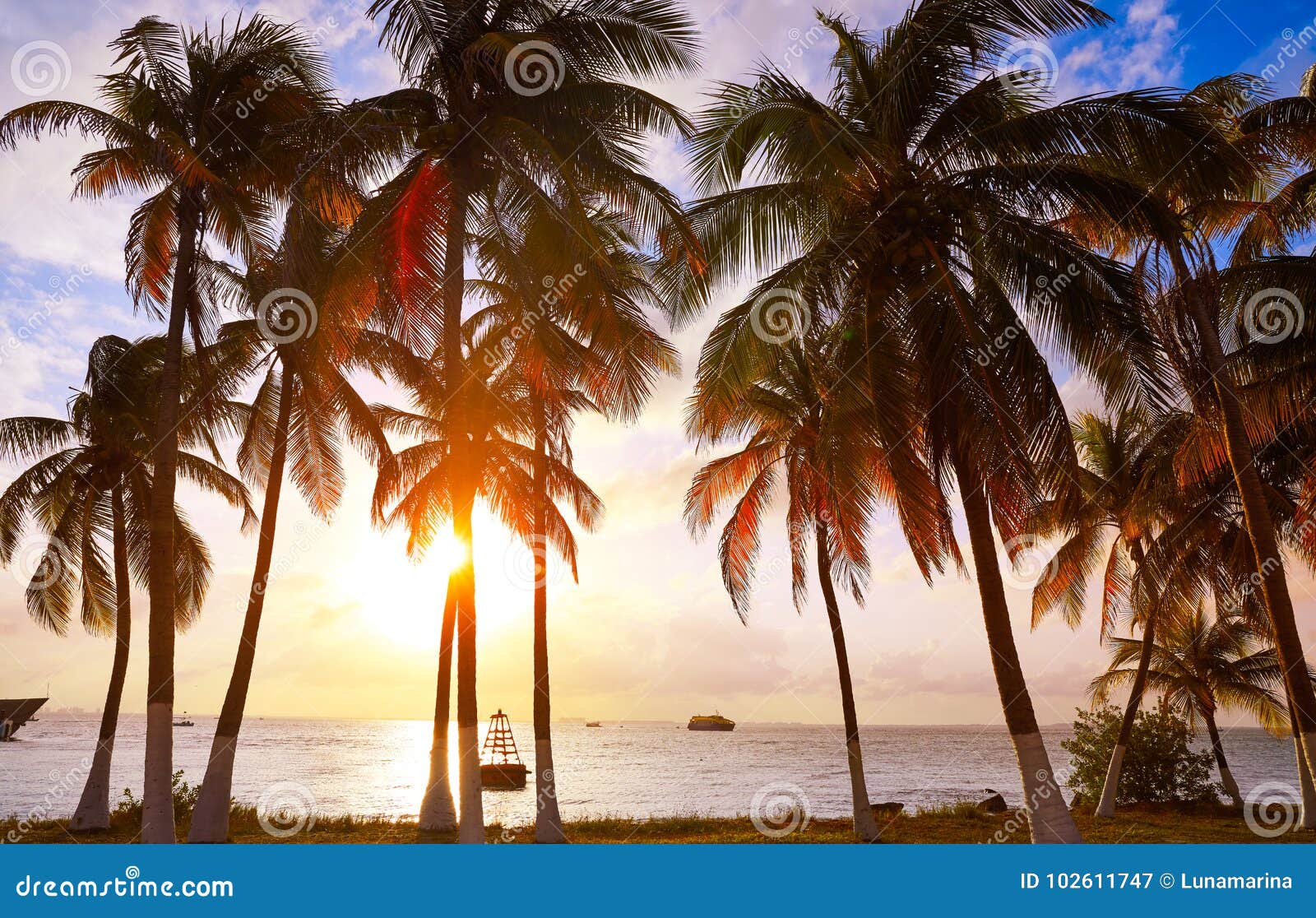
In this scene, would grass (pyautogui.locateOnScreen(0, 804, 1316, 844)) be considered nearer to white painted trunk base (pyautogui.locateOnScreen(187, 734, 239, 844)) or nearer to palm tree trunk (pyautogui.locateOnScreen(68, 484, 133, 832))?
palm tree trunk (pyautogui.locateOnScreen(68, 484, 133, 832))

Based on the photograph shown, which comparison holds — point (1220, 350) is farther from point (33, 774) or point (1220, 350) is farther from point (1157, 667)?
point (33, 774)

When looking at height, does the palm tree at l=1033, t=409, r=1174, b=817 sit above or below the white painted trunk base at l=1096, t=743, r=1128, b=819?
above

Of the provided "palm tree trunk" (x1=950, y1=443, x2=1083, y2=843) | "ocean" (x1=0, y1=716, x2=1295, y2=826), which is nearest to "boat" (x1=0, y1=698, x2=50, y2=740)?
"ocean" (x1=0, y1=716, x2=1295, y2=826)

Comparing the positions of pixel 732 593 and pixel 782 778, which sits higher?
pixel 732 593

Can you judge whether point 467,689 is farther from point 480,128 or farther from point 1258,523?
point 1258,523

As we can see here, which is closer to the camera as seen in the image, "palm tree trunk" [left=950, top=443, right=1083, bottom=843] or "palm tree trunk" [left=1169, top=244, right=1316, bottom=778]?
"palm tree trunk" [left=950, top=443, right=1083, bottom=843]

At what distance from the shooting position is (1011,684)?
983 cm

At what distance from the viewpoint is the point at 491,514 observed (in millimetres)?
19547

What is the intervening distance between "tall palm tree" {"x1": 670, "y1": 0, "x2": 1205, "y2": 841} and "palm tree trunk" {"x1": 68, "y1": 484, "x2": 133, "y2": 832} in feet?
44.8

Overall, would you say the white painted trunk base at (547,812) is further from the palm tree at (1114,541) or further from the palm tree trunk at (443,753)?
the palm tree at (1114,541)

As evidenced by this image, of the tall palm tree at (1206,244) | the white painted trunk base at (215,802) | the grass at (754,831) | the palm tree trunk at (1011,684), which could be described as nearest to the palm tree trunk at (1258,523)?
the tall palm tree at (1206,244)

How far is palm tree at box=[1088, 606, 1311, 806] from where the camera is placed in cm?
2512

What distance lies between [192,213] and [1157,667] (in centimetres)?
2708
